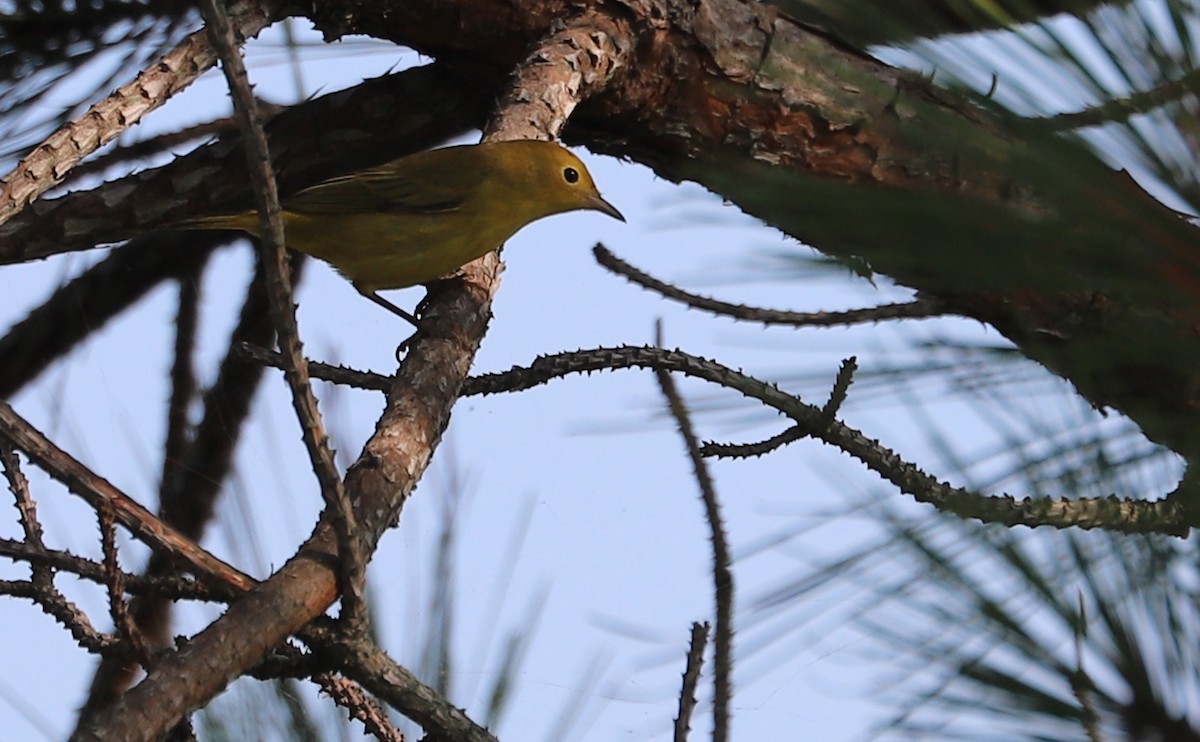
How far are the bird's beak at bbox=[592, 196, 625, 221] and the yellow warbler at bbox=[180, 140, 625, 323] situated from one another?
8.8 inches

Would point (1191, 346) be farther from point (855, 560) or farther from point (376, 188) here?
point (376, 188)

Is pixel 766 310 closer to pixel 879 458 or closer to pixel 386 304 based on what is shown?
pixel 879 458

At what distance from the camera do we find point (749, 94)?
3.62 ft

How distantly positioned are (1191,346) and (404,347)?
248 centimetres

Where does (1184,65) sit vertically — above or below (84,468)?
below

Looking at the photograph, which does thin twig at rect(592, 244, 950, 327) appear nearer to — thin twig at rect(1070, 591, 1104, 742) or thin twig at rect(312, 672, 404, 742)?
thin twig at rect(312, 672, 404, 742)

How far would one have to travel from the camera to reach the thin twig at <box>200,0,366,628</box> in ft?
3.90

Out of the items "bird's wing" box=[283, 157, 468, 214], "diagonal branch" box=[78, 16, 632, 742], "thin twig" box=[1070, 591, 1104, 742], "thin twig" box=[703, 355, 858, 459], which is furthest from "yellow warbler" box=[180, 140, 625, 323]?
"thin twig" box=[1070, 591, 1104, 742]

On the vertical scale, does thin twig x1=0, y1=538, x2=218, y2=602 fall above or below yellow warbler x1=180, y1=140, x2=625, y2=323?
below

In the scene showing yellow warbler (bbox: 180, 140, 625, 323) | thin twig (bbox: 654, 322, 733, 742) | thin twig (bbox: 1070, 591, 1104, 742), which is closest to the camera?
thin twig (bbox: 1070, 591, 1104, 742)

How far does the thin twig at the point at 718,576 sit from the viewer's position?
2.17 meters

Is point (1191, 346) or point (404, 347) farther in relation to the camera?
point (404, 347)

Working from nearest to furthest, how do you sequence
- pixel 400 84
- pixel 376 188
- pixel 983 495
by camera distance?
1. pixel 983 495
2. pixel 400 84
3. pixel 376 188

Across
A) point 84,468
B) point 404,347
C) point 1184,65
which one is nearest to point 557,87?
point 404,347
